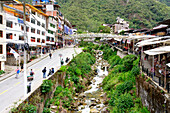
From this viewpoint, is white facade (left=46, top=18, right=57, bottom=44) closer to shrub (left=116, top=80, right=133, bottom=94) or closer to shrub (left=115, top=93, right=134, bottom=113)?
shrub (left=116, top=80, right=133, bottom=94)

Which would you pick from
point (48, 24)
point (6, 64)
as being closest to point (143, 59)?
point (6, 64)

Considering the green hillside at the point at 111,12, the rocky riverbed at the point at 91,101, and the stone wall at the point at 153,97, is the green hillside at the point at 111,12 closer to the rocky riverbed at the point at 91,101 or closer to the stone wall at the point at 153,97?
the rocky riverbed at the point at 91,101

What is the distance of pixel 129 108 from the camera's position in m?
18.4

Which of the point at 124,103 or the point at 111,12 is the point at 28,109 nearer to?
the point at 124,103

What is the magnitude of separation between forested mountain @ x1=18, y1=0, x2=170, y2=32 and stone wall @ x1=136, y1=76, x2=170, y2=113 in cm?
8743

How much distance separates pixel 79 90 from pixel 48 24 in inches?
1177

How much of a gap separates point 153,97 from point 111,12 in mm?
128855

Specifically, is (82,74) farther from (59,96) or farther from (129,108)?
(129,108)

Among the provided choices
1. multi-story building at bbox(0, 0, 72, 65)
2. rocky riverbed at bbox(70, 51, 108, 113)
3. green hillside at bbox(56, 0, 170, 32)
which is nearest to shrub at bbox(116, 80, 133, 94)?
rocky riverbed at bbox(70, 51, 108, 113)

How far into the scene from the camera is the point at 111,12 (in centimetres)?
13588

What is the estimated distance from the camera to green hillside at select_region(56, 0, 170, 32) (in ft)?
365

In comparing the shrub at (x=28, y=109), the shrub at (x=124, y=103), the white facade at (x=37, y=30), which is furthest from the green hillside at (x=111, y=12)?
the shrub at (x=28, y=109)

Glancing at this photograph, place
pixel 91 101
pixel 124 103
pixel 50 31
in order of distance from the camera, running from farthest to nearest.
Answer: pixel 50 31, pixel 91 101, pixel 124 103

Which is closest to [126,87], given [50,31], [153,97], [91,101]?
[91,101]
